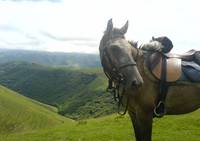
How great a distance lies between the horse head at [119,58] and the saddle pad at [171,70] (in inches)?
20.8

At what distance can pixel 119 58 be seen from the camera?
6352mm

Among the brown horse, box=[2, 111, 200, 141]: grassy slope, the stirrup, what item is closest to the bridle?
the brown horse


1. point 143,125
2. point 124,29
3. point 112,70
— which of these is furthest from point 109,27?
point 143,125

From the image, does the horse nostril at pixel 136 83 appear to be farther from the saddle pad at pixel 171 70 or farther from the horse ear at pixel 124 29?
the horse ear at pixel 124 29

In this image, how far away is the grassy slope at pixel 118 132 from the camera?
1596 cm

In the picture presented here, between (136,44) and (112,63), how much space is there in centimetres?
72

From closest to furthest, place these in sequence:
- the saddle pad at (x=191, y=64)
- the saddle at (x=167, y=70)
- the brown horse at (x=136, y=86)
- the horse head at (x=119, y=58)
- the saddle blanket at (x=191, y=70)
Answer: the horse head at (x=119, y=58), the brown horse at (x=136, y=86), the saddle at (x=167, y=70), the saddle blanket at (x=191, y=70), the saddle pad at (x=191, y=64)

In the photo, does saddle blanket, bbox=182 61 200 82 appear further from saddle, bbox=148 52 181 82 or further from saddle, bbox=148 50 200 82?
saddle, bbox=148 52 181 82

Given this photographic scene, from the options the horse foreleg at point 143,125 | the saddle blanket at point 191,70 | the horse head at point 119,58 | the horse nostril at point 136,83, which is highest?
the horse head at point 119,58

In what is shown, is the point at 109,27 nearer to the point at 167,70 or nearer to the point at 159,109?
the point at 167,70

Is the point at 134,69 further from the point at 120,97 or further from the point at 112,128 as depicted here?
the point at 112,128

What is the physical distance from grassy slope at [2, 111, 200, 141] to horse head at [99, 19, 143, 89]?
9.39 meters

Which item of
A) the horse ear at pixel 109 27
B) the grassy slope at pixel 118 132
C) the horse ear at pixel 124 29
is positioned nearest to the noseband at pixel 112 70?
the horse ear at pixel 109 27

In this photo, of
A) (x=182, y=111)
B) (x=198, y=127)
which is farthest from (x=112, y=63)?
(x=198, y=127)
